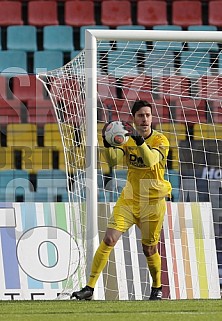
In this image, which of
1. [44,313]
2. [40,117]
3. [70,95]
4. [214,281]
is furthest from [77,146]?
[40,117]

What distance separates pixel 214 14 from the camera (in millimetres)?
11016

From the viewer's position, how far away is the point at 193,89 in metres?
7.94

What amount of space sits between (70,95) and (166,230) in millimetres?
1311

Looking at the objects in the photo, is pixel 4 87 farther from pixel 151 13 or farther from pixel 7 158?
pixel 151 13

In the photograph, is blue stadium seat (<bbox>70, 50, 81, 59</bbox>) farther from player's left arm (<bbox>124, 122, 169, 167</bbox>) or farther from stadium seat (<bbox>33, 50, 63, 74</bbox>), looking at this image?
player's left arm (<bbox>124, 122, 169, 167</bbox>)

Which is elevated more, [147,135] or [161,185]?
[147,135]

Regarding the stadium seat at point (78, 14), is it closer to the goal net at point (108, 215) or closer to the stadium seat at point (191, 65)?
the stadium seat at point (191, 65)

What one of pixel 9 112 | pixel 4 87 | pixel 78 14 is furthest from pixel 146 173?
pixel 78 14

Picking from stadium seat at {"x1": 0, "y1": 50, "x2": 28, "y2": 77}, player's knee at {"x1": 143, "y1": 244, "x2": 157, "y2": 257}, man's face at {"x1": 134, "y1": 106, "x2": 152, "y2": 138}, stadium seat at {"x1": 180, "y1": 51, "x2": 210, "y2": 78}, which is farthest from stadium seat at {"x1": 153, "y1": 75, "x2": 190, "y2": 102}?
stadium seat at {"x1": 0, "y1": 50, "x2": 28, "y2": 77}

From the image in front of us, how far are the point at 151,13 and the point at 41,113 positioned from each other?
231 centimetres

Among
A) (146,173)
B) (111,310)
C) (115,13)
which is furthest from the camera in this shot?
(115,13)

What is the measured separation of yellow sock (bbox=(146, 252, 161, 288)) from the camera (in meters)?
5.80

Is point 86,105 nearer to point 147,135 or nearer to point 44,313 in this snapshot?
point 147,135

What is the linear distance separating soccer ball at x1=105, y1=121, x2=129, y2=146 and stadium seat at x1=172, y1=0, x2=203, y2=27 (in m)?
5.82
